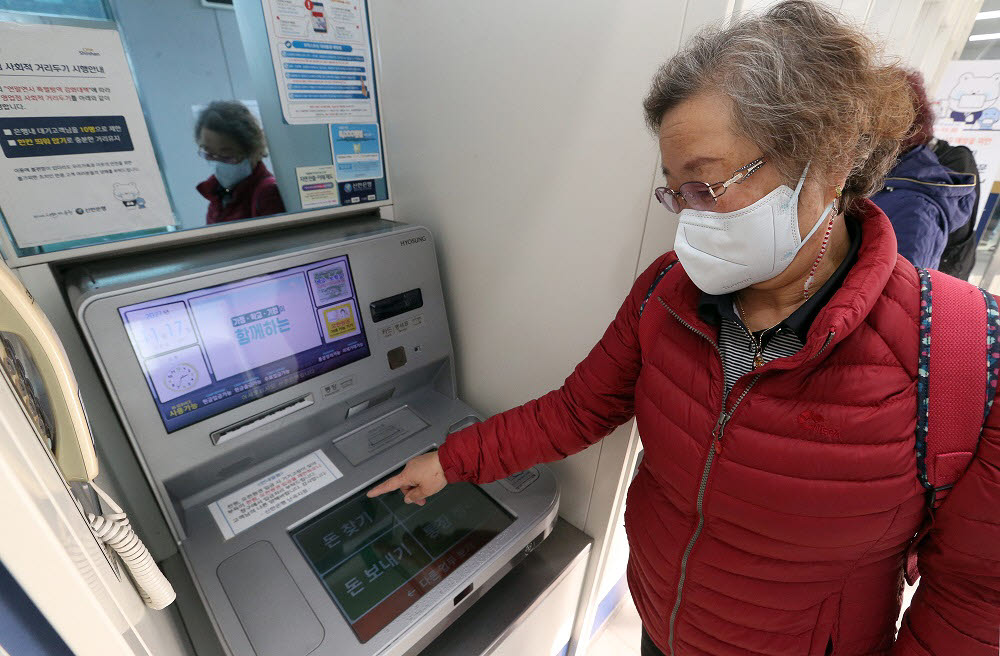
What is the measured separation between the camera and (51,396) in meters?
0.44

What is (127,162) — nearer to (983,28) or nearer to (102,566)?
(102,566)

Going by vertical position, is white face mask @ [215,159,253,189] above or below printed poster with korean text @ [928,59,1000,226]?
below

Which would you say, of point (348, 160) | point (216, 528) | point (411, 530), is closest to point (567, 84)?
point (348, 160)

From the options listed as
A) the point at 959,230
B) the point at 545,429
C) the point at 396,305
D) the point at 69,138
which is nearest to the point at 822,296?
the point at 545,429

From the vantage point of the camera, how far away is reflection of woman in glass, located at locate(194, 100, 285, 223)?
993mm

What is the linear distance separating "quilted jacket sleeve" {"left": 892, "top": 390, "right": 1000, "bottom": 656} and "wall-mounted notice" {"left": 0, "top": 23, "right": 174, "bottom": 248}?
1.41 meters

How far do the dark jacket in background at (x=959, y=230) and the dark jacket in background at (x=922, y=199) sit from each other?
13 cm

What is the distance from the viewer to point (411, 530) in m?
1.01

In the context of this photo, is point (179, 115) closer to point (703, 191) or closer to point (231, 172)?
point (231, 172)

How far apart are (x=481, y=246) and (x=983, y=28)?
319 centimetres

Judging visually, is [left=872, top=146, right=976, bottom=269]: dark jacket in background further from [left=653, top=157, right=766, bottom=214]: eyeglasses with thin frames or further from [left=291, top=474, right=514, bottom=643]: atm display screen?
[left=291, top=474, right=514, bottom=643]: atm display screen

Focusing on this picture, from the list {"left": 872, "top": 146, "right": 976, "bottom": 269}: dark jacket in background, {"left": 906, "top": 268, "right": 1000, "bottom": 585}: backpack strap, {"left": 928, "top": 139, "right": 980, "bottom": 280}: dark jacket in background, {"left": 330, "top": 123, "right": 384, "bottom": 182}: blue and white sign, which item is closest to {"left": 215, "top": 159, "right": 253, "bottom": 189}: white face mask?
{"left": 330, "top": 123, "right": 384, "bottom": 182}: blue and white sign

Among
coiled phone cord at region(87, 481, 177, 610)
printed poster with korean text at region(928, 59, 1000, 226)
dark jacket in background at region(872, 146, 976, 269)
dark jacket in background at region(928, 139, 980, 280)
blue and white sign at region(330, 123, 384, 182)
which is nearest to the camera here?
coiled phone cord at region(87, 481, 177, 610)

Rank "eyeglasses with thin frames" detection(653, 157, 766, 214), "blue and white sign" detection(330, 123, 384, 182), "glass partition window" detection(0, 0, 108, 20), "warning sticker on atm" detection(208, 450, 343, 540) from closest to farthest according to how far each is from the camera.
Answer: "eyeglasses with thin frames" detection(653, 157, 766, 214), "glass partition window" detection(0, 0, 108, 20), "warning sticker on atm" detection(208, 450, 343, 540), "blue and white sign" detection(330, 123, 384, 182)
